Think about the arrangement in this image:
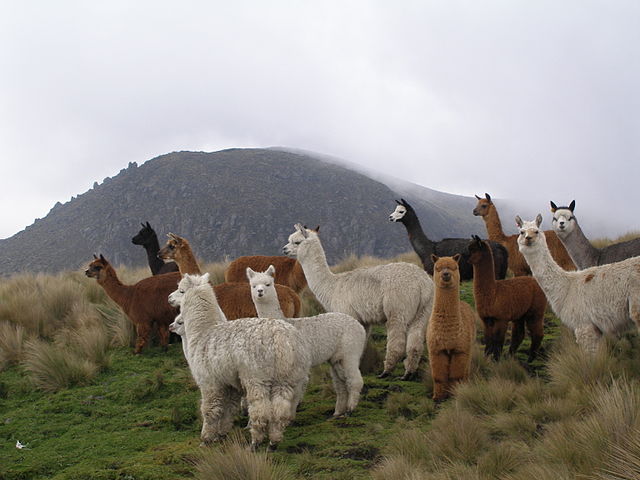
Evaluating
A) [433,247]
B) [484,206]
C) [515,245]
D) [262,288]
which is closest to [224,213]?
[484,206]

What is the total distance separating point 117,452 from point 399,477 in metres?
2.82

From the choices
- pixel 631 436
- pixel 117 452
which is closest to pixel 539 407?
pixel 631 436

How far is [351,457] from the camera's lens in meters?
4.53

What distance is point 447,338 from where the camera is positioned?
5.67m

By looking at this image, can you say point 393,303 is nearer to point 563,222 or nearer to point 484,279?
point 484,279

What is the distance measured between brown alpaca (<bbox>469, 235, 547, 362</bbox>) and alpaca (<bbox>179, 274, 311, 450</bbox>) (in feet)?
8.95

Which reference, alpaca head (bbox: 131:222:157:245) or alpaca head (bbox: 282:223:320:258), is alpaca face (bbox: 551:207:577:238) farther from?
alpaca head (bbox: 131:222:157:245)

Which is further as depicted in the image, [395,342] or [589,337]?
[395,342]

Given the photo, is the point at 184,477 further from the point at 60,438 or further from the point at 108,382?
the point at 108,382

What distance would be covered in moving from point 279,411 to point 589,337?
331cm

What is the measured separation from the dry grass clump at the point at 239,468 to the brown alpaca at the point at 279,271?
599 centimetres

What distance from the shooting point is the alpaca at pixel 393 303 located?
6664 millimetres

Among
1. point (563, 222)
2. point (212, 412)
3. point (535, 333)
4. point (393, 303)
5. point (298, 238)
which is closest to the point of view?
point (212, 412)

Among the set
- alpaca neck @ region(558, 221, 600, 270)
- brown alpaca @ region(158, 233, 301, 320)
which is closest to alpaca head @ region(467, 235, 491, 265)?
alpaca neck @ region(558, 221, 600, 270)
